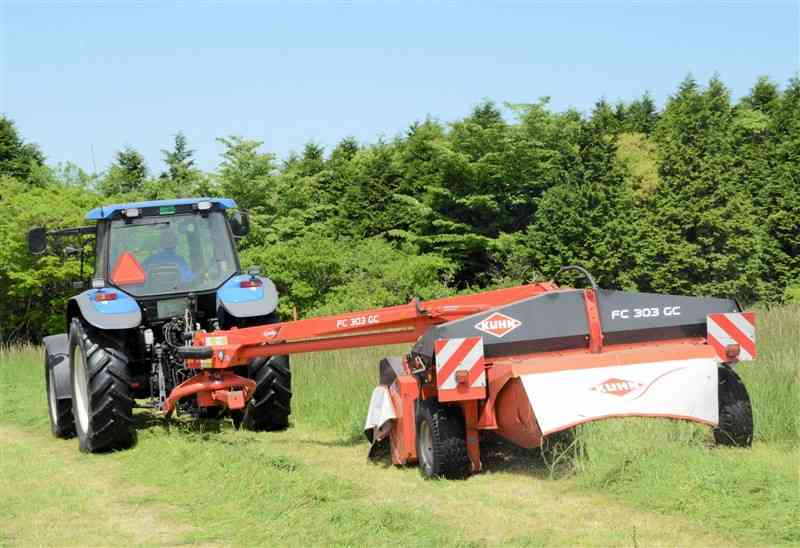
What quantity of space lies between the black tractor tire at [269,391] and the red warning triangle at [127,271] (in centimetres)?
137

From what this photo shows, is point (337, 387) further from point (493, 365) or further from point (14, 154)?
point (14, 154)

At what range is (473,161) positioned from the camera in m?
39.0

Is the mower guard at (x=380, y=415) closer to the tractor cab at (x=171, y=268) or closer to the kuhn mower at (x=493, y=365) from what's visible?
the kuhn mower at (x=493, y=365)

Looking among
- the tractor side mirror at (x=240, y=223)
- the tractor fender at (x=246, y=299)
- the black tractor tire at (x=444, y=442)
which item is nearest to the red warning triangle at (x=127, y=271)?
the tractor fender at (x=246, y=299)

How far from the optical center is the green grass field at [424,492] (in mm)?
5652

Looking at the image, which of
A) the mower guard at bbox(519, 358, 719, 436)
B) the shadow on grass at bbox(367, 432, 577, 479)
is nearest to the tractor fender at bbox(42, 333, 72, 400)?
the shadow on grass at bbox(367, 432, 577, 479)

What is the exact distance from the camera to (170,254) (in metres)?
10.1

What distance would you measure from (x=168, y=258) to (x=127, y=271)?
393 millimetres

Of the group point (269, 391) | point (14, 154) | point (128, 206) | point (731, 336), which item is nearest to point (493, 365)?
point (731, 336)

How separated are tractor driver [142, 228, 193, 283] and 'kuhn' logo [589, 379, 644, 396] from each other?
4501 mm

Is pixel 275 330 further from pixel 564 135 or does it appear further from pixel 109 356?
pixel 564 135

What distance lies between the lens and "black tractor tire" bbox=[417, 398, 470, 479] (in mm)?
7164

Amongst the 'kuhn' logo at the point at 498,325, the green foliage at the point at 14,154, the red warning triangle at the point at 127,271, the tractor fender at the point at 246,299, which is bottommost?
the 'kuhn' logo at the point at 498,325

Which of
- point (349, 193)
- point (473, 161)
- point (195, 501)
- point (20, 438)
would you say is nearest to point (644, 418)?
point (195, 501)
